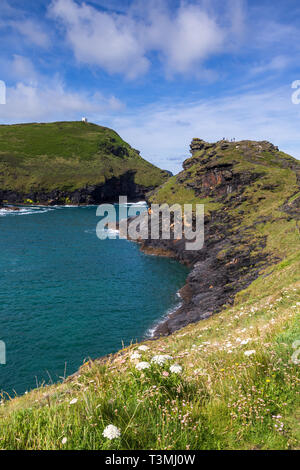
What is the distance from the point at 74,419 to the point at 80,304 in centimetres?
4081

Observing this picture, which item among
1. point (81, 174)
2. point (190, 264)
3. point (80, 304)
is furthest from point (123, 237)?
point (81, 174)

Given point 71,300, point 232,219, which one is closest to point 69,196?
point 232,219

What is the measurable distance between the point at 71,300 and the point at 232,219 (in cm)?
4600

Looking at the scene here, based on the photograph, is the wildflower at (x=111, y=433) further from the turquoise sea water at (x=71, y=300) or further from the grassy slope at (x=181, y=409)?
the turquoise sea water at (x=71, y=300)

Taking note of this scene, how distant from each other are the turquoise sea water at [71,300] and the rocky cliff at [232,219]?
504 cm

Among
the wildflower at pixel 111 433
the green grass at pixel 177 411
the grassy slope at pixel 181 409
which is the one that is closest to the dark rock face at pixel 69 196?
the grassy slope at pixel 181 409

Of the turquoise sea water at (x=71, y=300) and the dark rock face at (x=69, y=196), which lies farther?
the dark rock face at (x=69, y=196)

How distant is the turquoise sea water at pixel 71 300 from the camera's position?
31.4 m

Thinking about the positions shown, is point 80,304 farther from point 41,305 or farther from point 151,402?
point 151,402

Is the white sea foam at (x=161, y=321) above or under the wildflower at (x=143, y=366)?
under

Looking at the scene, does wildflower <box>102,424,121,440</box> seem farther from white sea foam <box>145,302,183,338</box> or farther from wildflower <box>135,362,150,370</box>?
white sea foam <box>145,302,183,338</box>

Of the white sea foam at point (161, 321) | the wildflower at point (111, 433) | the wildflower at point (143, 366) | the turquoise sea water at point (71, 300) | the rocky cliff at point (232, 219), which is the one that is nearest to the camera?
the wildflower at point (111, 433)

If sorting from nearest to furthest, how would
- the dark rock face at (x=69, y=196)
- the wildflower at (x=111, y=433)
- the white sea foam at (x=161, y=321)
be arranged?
1. the wildflower at (x=111, y=433)
2. the white sea foam at (x=161, y=321)
3. the dark rock face at (x=69, y=196)

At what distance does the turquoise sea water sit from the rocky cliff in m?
5.04
